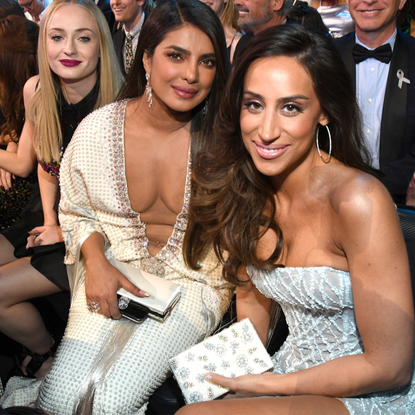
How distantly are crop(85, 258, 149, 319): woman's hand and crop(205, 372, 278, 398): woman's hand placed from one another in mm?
507

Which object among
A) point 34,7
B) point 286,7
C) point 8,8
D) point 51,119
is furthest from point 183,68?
point 34,7

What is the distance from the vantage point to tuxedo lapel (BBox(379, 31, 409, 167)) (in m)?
2.56

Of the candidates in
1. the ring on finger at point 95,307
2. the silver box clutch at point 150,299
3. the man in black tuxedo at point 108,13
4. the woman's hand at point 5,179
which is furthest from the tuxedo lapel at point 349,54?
the man in black tuxedo at point 108,13

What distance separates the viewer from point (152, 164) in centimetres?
216

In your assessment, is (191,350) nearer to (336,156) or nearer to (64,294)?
(336,156)

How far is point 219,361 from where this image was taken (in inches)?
64.8

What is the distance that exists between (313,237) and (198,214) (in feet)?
1.72

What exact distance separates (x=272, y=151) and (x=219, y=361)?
30.2 inches

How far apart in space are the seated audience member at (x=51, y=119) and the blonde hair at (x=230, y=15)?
1692 mm

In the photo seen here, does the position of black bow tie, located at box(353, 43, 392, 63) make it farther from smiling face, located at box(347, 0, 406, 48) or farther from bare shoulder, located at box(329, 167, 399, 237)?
A: bare shoulder, located at box(329, 167, 399, 237)

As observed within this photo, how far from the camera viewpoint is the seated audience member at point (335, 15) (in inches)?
150

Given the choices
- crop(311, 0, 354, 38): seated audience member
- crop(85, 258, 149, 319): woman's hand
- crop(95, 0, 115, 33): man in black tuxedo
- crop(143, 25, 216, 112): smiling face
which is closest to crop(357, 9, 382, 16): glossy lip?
crop(311, 0, 354, 38): seated audience member

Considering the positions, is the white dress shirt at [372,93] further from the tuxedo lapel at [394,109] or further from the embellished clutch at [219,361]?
the embellished clutch at [219,361]

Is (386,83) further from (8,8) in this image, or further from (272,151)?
(8,8)
